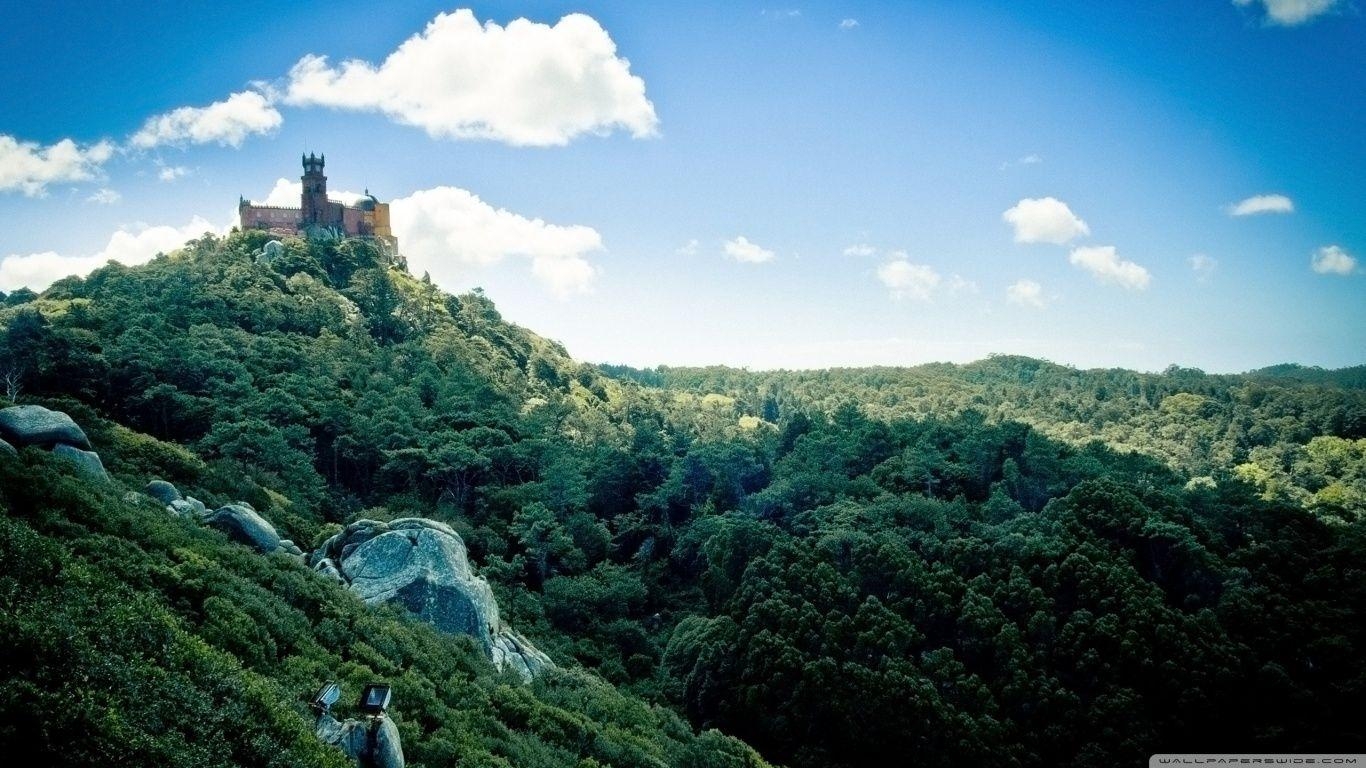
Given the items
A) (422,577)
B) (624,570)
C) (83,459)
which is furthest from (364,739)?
(624,570)

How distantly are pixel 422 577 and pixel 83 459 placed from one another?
9.62 meters

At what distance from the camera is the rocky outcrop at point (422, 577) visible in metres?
23.6

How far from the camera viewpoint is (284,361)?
166 feet

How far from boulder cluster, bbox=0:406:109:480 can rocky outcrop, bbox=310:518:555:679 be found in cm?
698

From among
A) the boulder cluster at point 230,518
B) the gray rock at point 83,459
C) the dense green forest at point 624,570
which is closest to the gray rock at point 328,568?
the boulder cluster at point 230,518

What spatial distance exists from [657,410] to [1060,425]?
152ft

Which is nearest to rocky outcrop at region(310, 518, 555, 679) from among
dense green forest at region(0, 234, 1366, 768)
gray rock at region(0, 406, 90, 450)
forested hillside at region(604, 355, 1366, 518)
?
dense green forest at region(0, 234, 1366, 768)

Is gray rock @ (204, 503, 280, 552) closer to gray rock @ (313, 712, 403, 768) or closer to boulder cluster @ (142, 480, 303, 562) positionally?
boulder cluster @ (142, 480, 303, 562)

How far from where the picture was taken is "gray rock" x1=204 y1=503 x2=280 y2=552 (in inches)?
859

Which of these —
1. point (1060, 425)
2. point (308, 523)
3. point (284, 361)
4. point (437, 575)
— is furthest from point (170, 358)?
point (1060, 425)

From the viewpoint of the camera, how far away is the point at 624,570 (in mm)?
42062

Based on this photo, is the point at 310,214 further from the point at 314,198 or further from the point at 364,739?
the point at 364,739

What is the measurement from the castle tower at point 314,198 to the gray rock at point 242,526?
67073 millimetres

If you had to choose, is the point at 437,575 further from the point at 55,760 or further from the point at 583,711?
the point at 55,760
